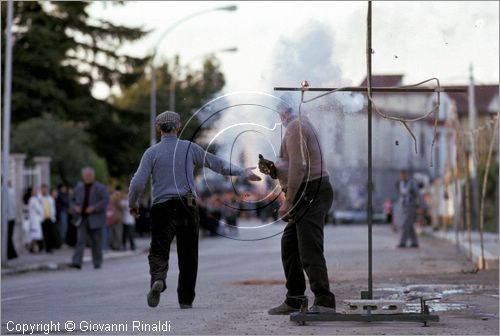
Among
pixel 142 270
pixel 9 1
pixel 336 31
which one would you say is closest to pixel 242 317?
pixel 336 31

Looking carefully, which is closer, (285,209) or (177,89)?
(285,209)

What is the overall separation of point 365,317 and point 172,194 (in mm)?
2619

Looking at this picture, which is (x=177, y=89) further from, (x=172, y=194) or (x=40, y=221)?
(x=172, y=194)

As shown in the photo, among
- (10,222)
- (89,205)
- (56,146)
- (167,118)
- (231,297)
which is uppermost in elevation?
(56,146)

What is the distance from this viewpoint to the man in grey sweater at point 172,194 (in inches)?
495

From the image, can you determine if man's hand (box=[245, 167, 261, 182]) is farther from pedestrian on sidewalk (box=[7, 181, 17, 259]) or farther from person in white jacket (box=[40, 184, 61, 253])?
person in white jacket (box=[40, 184, 61, 253])

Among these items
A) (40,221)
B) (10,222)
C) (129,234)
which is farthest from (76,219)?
(129,234)

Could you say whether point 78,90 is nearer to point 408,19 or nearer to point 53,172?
point 53,172

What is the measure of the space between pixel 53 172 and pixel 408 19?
32468 mm

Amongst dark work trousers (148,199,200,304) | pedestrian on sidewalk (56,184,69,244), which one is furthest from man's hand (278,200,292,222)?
pedestrian on sidewalk (56,184,69,244)

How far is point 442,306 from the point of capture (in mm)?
13164

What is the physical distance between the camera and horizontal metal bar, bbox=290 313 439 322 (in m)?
A: 10.7

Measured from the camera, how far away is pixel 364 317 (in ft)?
35.5

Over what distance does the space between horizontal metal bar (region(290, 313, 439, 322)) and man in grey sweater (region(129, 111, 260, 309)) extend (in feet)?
6.96
